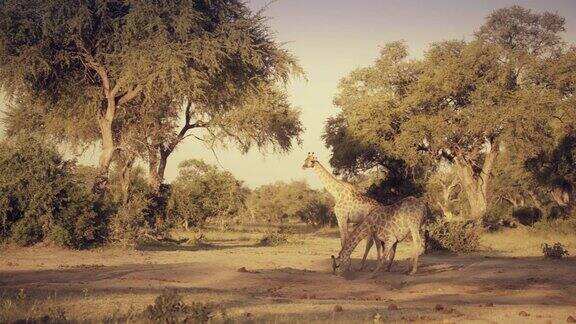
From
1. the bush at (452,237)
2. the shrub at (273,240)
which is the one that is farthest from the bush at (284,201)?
the bush at (452,237)

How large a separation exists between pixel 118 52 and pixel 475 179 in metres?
18.7

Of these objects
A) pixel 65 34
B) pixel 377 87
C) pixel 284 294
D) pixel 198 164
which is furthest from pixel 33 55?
pixel 377 87

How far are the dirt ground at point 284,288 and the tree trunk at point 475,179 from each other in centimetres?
1361

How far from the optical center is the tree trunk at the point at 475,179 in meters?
32.3

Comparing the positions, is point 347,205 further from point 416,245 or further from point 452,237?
point 452,237

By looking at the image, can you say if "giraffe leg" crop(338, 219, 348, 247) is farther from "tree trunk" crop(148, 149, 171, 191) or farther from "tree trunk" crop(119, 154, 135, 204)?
"tree trunk" crop(148, 149, 171, 191)

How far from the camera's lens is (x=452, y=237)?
23.2 meters

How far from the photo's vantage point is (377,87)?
3531cm

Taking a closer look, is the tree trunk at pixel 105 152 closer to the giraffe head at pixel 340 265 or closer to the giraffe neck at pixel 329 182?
the giraffe neck at pixel 329 182

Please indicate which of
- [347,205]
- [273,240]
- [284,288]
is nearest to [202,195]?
[273,240]

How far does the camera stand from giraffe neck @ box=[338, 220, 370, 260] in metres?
14.7

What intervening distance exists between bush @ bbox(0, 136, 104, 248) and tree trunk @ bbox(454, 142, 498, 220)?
19.2 metres

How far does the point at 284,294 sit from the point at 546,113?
917 inches

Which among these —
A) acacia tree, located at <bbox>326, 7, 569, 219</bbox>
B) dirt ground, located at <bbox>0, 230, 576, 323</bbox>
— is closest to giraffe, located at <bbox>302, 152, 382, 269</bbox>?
dirt ground, located at <bbox>0, 230, 576, 323</bbox>
